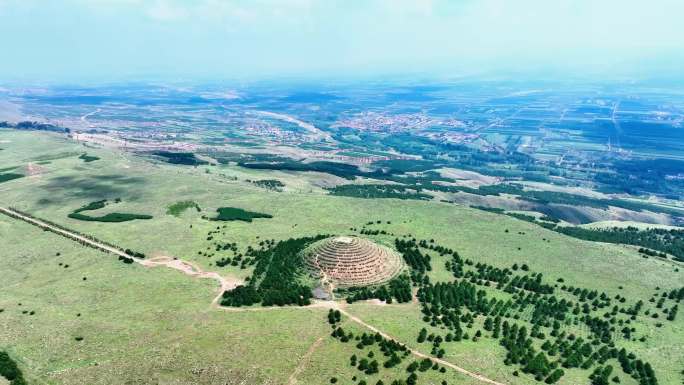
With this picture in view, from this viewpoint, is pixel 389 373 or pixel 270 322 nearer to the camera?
pixel 389 373

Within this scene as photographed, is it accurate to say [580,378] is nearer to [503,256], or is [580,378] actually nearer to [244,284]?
[503,256]

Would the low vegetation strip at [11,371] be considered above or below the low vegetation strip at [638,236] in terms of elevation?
above

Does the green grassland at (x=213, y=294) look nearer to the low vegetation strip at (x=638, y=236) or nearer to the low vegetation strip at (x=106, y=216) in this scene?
the low vegetation strip at (x=106, y=216)

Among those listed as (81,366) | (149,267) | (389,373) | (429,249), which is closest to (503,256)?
(429,249)

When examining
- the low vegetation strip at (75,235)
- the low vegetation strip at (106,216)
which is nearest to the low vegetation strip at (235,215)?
the low vegetation strip at (106,216)

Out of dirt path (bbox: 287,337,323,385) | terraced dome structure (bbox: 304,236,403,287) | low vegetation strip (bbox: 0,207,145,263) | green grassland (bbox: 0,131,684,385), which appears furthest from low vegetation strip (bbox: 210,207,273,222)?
dirt path (bbox: 287,337,323,385)

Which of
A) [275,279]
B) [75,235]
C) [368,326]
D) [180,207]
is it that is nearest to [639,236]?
[368,326]
